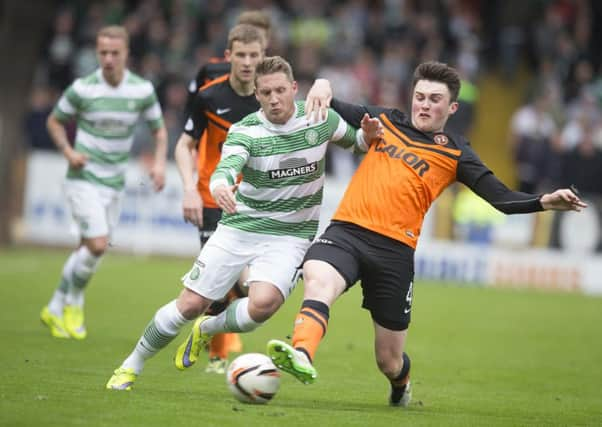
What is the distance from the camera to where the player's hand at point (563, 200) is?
724 cm

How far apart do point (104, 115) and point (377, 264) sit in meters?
4.74

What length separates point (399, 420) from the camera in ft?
24.0

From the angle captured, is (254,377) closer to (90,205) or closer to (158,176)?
(158,176)

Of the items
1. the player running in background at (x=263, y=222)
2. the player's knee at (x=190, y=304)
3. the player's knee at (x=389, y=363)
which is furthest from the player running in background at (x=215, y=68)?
the player's knee at (x=389, y=363)

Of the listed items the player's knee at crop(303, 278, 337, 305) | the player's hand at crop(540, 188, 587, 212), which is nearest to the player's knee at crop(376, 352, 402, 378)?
the player's knee at crop(303, 278, 337, 305)

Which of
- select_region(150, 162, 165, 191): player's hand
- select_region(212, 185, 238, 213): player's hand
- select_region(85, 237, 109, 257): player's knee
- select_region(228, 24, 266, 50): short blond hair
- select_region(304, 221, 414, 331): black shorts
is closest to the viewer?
select_region(212, 185, 238, 213): player's hand

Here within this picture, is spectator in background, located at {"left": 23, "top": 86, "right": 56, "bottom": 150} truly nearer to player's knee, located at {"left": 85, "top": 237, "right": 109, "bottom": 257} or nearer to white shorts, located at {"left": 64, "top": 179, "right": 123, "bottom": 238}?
white shorts, located at {"left": 64, "top": 179, "right": 123, "bottom": 238}

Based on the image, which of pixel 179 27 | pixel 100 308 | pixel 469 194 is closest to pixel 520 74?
pixel 469 194

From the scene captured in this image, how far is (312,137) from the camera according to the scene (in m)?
7.95

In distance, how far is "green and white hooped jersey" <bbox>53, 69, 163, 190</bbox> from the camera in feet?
37.6

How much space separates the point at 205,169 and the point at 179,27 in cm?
1470

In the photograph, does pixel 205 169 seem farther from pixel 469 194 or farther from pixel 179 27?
pixel 179 27

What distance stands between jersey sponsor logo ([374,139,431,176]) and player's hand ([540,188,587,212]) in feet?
2.90

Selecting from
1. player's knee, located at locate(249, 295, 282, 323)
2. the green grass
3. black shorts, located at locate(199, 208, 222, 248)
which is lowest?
the green grass
